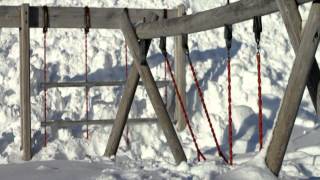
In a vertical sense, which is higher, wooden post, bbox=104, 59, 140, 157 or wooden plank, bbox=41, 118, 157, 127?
wooden post, bbox=104, 59, 140, 157

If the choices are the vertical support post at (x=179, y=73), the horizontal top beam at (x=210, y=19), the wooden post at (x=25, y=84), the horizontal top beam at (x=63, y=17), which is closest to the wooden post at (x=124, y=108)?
the horizontal top beam at (x=210, y=19)

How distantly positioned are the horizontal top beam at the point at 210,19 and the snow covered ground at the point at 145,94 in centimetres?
216

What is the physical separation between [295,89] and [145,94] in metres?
6.43

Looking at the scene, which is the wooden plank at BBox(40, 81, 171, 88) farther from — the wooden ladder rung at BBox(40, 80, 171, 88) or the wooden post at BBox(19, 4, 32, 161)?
the wooden post at BBox(19, 4, 32, 161)

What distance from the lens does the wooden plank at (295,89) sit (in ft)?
15.1

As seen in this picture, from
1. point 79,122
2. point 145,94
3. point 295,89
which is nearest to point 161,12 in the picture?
point 145,94

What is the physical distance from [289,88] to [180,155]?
2402mm

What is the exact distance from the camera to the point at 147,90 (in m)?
7.12

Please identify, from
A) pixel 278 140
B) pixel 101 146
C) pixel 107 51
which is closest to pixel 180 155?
pixel 278 140

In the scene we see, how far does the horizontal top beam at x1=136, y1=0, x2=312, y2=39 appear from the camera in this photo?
5.25 m

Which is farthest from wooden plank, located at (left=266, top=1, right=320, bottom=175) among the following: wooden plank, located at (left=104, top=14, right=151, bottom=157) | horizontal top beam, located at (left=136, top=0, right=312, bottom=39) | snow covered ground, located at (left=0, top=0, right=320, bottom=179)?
snow covered ground, located at (left=0, top=0, right=320, bottom=179)

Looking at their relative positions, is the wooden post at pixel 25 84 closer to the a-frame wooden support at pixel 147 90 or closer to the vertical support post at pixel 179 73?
the a-frame wooden support at pixel 147 90

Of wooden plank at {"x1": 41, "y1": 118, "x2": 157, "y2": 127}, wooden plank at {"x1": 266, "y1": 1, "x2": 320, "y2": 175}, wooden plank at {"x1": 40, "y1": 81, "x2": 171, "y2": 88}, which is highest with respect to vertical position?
wooden plank at {"x1": 266, "y1": 1, "x2": 320, "y2": 175}

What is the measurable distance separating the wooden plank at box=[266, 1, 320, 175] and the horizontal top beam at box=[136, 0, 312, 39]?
0.89 feet
